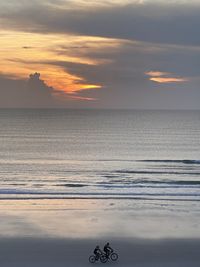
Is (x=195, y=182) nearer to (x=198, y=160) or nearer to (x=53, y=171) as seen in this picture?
(x=53, y=171)

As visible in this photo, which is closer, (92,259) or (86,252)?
(92,259)

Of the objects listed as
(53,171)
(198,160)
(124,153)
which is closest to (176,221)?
(53,171)

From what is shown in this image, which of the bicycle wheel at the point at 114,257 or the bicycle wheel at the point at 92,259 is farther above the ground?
the bicycle wheel at the point at 114,257

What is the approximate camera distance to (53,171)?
6656 cm

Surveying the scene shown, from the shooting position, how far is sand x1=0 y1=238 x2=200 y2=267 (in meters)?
26.4

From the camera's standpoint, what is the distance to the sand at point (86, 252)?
26422 mm

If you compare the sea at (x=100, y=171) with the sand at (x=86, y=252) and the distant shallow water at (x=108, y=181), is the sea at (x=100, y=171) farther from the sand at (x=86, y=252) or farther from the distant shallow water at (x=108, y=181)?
the sand at (x=86, y=252)

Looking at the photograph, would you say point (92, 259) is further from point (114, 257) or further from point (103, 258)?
point (114, 257)

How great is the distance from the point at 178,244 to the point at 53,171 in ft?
127

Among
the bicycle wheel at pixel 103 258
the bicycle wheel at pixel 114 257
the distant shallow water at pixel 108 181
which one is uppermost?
the distant shallow water at pixel 108 181

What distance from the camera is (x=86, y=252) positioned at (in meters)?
28.2

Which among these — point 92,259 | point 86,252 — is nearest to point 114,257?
point 92,259

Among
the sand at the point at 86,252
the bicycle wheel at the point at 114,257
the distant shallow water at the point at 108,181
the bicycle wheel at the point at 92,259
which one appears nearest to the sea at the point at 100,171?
the distant shallow water at the point at 108,181

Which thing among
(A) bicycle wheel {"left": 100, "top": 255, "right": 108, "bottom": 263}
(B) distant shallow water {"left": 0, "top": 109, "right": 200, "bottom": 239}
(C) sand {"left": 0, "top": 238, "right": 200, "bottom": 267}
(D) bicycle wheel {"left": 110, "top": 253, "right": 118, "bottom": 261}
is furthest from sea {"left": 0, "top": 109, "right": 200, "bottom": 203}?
(A) bicycle wheel {"left": 100, "top": 255, "right": 108, "bottom": 263}
